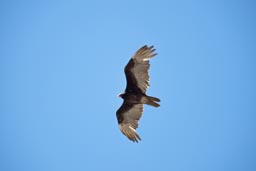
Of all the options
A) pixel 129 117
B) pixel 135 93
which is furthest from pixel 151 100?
pixel 129 117

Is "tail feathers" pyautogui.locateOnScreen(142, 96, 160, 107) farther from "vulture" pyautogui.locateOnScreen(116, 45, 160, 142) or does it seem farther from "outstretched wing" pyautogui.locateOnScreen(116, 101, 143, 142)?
"outstretched wing" pyautogui.locateOnScreen(116, 101, 143, 142)

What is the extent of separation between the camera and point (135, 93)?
48.0 feet

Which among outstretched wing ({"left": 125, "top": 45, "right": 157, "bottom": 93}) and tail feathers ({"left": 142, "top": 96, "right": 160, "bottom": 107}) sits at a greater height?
outstretched wing ({"left": 125, "top": 45, "right": 157, "bottom": 93})

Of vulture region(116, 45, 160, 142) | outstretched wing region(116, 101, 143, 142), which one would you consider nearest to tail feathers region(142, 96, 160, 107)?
vulture region(116, 45, 160, 142)

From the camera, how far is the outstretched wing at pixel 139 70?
14031 millimetres

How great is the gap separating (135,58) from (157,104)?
1949 millimetres

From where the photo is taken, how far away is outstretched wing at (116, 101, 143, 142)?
15.0m

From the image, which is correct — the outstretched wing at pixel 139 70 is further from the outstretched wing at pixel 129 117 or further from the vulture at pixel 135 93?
the outstretched wing at pixel 129 117

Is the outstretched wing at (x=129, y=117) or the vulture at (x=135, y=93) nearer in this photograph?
the vulture at (x=135, y=93)

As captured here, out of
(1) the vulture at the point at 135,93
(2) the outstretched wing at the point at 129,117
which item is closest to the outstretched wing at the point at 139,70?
(1) the vulture at the point at 135,93

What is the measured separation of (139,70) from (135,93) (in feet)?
3.18

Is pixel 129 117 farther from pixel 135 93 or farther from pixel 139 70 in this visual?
pixel 139 70

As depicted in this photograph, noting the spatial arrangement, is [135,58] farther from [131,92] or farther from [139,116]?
[139,116]

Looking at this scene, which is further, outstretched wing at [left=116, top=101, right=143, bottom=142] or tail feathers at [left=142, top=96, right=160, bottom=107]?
outstretched wing at [left=116, top=101, right=143, bottom=142]
